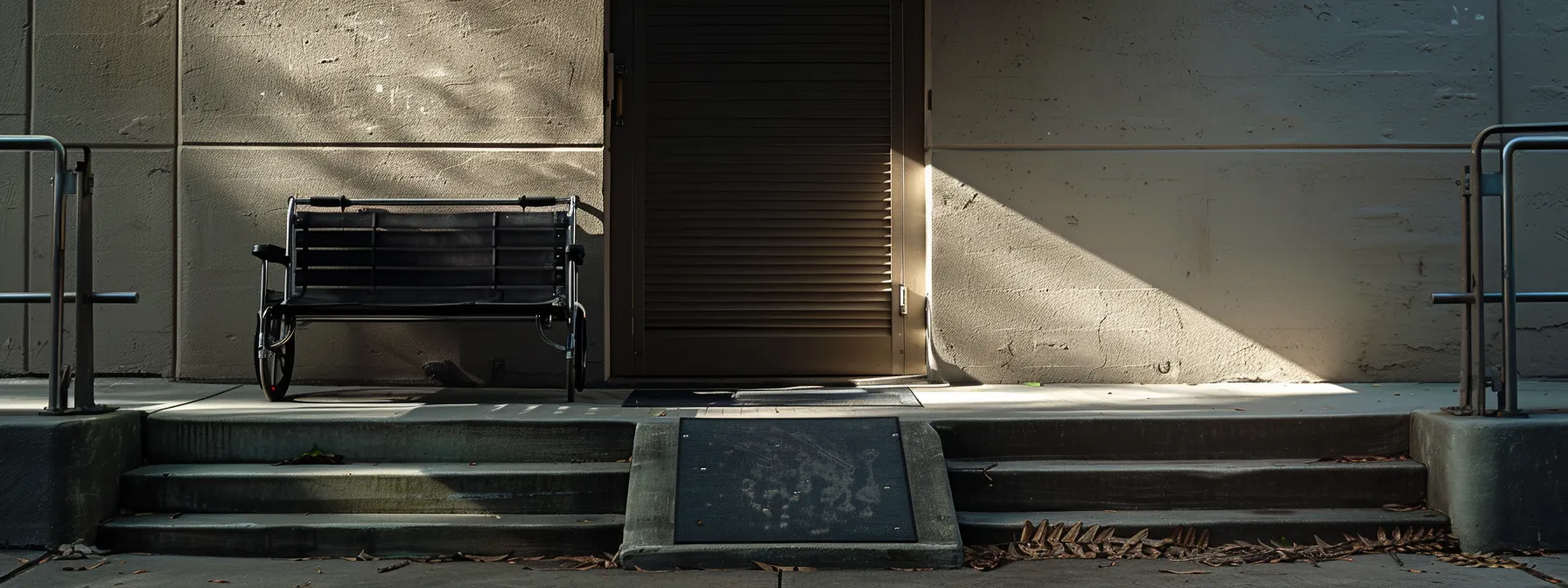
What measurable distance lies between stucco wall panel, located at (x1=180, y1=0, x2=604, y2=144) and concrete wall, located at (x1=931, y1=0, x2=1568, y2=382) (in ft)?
6.48

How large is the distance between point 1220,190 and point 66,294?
531 cm

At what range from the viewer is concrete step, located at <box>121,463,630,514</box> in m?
4.05

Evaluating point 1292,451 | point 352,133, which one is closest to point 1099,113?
point 1292,451

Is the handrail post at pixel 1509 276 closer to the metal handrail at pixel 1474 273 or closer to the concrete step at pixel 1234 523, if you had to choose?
the metal handrail at pixel 1474 273

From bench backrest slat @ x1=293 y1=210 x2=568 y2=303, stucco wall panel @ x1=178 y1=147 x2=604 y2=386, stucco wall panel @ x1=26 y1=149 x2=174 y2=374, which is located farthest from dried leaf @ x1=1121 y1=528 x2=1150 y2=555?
stucco wall panel @ x1=26 y1=149 x2=174 y2=374

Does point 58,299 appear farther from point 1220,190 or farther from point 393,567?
point 1220,190

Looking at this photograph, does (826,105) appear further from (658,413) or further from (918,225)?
(658,413)

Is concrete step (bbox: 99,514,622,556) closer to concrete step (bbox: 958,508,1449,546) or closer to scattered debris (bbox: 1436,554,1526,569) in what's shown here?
concrete step (bbox: 958,508,1449,546)

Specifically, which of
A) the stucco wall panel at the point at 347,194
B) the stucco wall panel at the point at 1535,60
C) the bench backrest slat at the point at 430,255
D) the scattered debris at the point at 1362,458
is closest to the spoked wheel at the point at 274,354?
the bench backrest slat at the point at 430,255

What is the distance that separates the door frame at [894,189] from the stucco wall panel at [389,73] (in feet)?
0.92

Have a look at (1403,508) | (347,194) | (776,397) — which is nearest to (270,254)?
(347,194)

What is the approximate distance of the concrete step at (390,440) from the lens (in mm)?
4297

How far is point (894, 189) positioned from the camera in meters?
6.14

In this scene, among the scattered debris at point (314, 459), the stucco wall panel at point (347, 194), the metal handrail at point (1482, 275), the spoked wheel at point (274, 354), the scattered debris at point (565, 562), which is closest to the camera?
the scattered debris at point (565, 562)
